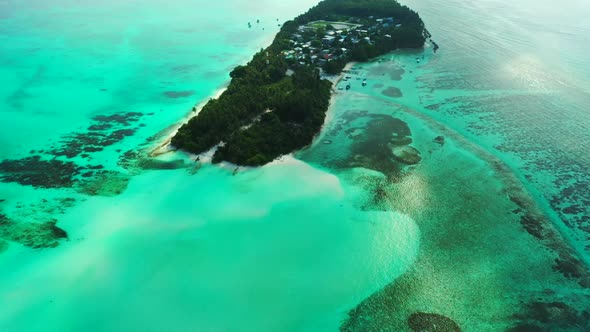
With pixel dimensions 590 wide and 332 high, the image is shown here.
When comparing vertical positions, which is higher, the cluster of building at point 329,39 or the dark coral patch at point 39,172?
the cluster of building at point 329,39

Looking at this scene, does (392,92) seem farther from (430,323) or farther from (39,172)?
(39,172)

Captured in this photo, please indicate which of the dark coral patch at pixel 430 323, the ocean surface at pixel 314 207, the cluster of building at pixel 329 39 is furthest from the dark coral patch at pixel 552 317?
the cluster of building at pixel 329 39

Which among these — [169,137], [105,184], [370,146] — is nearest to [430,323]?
[370,146]

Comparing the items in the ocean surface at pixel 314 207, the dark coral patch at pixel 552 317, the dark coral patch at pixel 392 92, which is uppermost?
the dark coral patch at pixel 392 92

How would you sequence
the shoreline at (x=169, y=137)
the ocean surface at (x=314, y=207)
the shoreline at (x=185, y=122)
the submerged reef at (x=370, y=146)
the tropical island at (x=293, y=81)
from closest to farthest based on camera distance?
the ocean surface at (x=314, y=207) < the submerged reef at (x=370, y=146) < the shoreline at (x=185, y=122) < the shoreline at (x=169, y=137) < the tropical island at (x=293, y=81)

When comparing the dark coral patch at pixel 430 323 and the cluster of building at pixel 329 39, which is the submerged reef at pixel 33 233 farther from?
the cluster of building at pixel 329 39

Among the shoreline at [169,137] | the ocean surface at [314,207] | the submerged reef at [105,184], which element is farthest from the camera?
the shoreline at [169,137]

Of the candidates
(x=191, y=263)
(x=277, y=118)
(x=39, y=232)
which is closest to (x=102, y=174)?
(x=39, y=232)

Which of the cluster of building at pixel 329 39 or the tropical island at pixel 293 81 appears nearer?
the tropical island at pixel 293 81

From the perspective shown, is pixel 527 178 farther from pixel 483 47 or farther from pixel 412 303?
pixel 483 47
